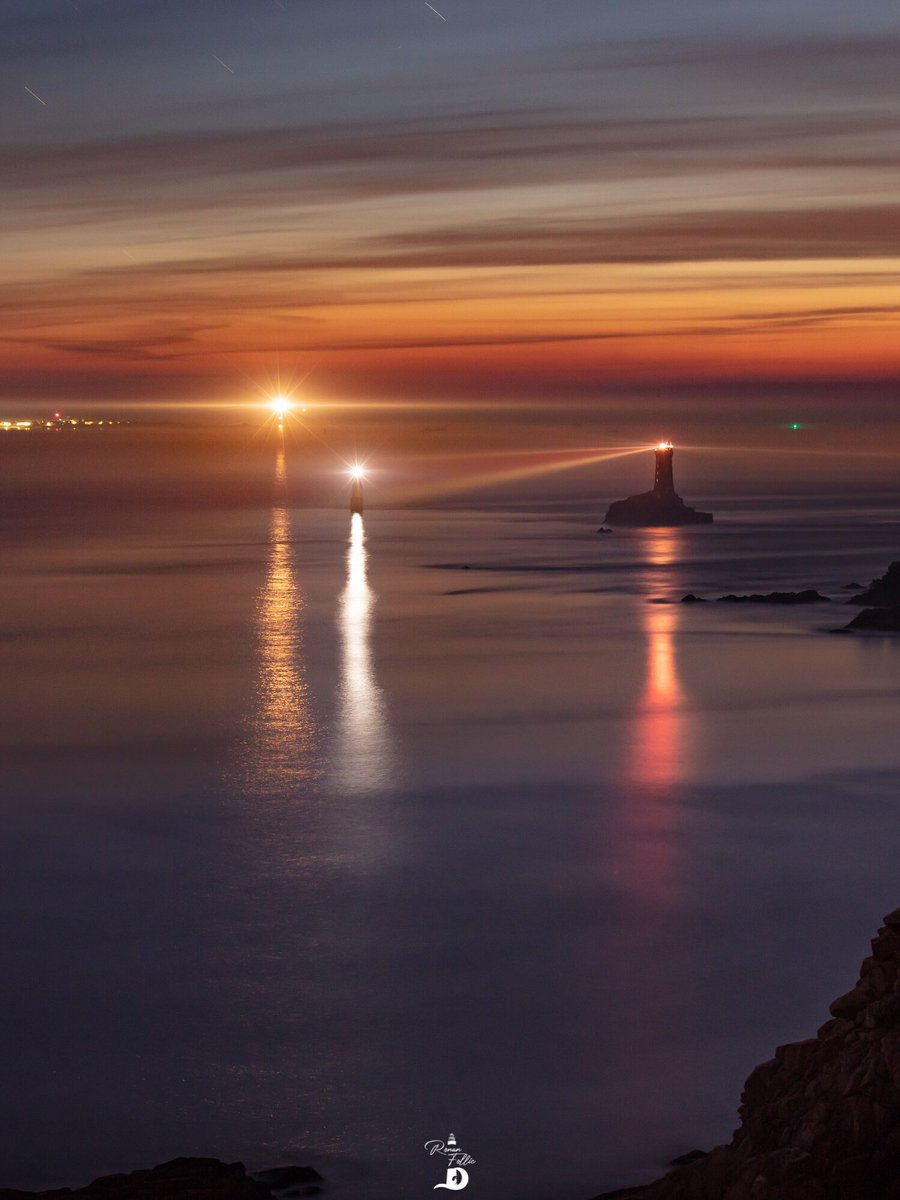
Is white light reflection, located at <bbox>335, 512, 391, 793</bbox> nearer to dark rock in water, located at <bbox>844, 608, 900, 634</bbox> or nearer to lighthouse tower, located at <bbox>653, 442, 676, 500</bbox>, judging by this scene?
dark rock in water, located at <bbox>844, 608, 900, 634</bbox>

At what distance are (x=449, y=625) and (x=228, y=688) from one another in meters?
16.1

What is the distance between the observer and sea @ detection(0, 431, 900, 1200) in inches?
592

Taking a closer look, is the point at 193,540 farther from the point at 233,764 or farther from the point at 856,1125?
the point at 856,1125

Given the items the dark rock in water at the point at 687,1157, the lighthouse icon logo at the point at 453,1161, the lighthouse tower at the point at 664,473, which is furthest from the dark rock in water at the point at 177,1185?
the lighthouse tower at the point at 664,473

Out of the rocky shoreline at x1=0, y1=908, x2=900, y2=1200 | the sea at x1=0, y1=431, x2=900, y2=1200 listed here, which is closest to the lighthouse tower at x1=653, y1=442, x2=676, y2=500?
the sea at x1=0, y1=431, x2=900, y2=1200

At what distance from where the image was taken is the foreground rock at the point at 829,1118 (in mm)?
9258

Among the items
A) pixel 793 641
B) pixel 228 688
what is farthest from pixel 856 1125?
pixel 793 641

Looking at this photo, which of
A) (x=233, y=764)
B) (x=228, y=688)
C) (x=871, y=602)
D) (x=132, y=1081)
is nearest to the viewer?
(x=132, y=1081)

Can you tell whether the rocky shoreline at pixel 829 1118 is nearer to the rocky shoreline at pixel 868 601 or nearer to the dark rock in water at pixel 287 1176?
the dark rock in water at pixel 287 1176

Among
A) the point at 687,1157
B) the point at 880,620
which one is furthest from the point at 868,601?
the point at 687,1157

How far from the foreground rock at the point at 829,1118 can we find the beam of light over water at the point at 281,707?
67.2ft

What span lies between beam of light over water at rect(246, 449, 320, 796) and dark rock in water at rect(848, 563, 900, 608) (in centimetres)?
2123

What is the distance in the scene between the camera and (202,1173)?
13.0m

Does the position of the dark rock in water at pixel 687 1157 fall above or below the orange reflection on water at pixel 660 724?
above
